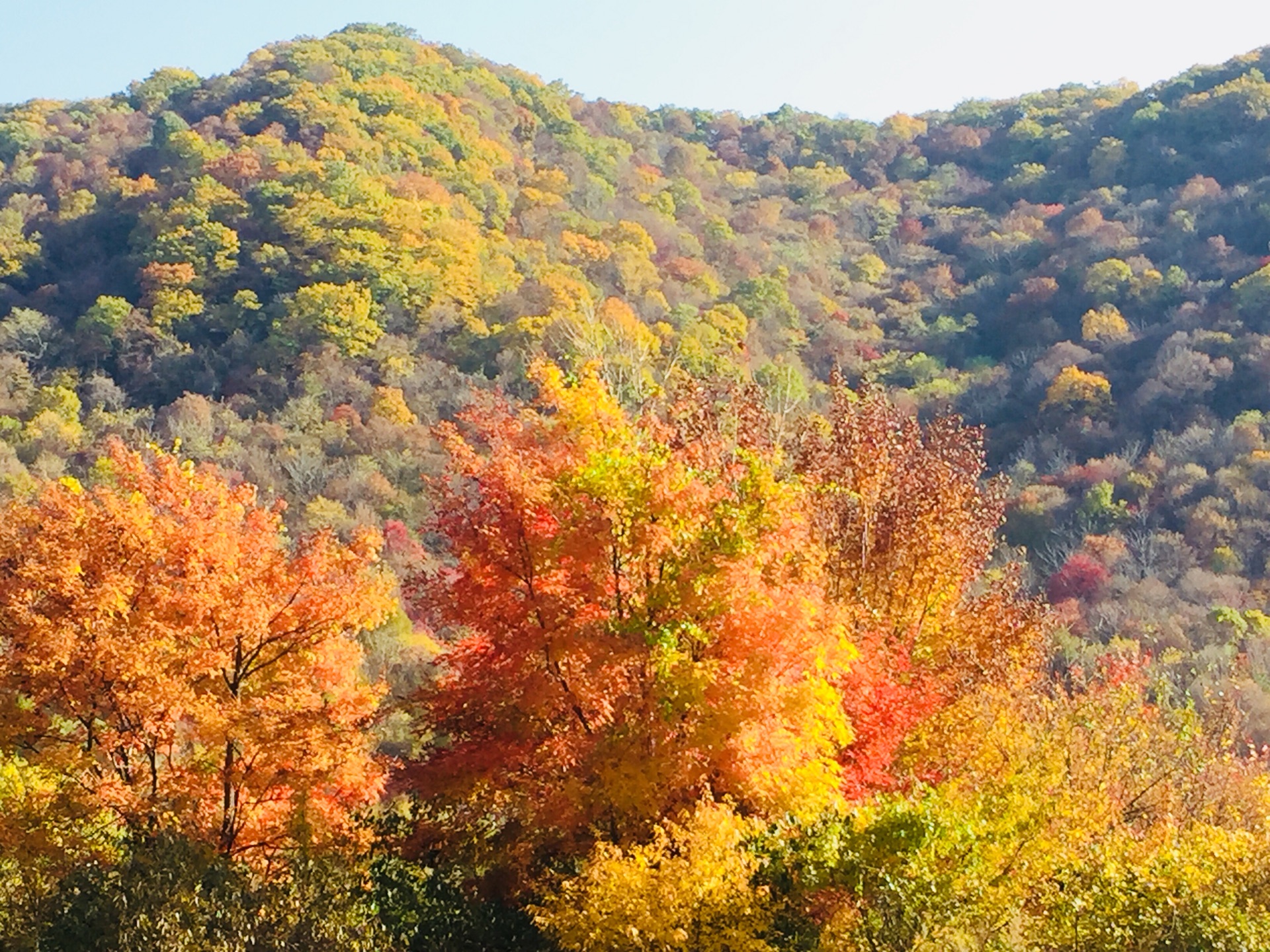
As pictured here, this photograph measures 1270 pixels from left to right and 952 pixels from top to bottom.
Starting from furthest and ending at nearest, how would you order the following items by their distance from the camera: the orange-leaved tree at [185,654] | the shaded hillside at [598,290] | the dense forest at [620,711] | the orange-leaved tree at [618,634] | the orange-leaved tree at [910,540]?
the shaded hillside at [598,290], the orange-leaved tree at [910,540], the orange-leaved tree at [185,654], the orange-leaved tree at [618,634], the dense forest at [620,711]

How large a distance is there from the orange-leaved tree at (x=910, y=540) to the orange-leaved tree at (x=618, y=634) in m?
3.21

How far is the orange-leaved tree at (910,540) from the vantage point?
18.2 m

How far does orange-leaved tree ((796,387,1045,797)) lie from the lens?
715 inches

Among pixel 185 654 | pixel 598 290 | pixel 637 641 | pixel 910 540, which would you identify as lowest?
pixel 185 654

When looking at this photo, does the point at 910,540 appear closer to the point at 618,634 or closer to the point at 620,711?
the point at 620,711

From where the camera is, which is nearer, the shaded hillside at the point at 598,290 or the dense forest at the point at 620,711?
the dense forest at the point at 620,711

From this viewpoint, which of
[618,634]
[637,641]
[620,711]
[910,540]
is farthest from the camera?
[910,540]

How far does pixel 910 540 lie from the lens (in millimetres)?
18344

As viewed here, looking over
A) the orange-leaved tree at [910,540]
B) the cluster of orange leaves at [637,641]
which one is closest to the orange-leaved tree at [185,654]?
the cluster of orange leaves at [637,641]

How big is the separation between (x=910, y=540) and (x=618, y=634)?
6582mm

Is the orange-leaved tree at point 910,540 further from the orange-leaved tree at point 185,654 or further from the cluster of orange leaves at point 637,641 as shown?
the orange-leaved tree at point 185,654

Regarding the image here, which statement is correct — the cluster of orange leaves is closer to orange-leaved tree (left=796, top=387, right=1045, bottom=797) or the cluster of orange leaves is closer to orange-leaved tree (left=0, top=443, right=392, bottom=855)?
orange-leaved tree (left=796, top=387, right=1045, bottom=797)

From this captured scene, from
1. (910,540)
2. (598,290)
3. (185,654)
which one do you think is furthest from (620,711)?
(598,290)

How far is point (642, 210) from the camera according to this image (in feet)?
268
